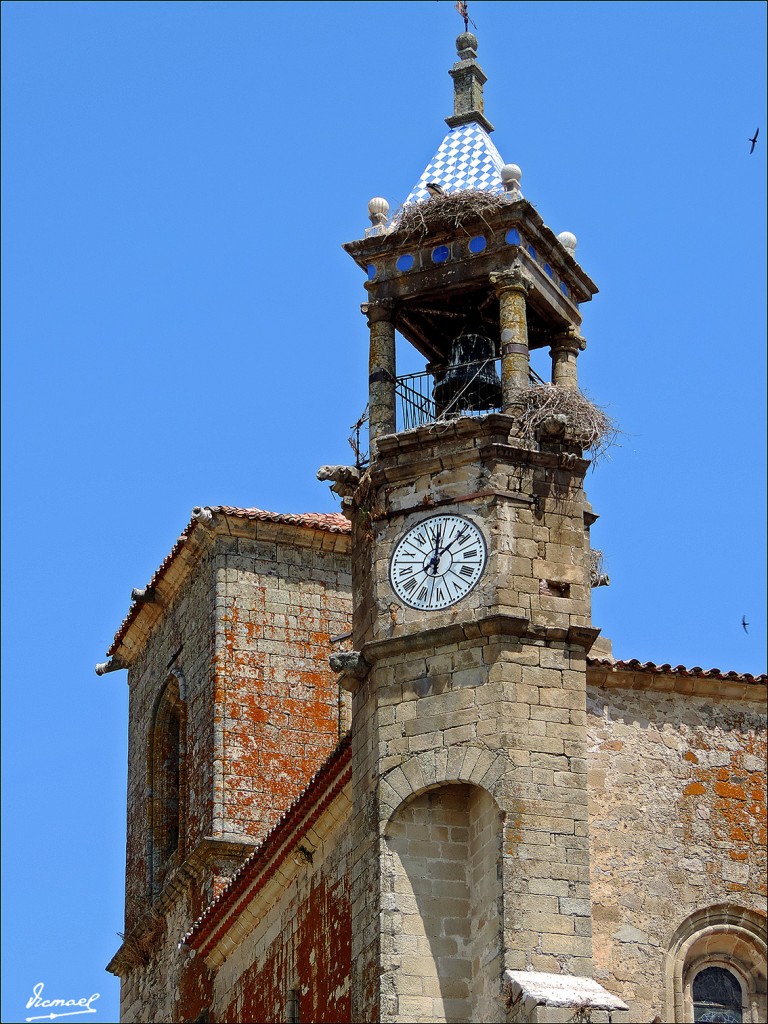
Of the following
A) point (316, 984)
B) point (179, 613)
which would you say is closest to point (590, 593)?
point (316, 984)

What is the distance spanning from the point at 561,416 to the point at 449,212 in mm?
2591

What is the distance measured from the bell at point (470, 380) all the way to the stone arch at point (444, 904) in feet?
13.8

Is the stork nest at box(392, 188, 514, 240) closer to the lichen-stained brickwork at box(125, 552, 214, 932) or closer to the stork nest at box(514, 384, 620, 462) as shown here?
the stork nest at box(514, 384, 620, 462)

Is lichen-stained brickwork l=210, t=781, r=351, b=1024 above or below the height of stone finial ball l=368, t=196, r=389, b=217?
below

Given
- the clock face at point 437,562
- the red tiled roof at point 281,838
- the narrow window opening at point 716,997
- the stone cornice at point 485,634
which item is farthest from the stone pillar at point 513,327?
the narrow window opening at point 716,997

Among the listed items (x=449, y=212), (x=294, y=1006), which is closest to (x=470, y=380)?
(x=449, y=212)

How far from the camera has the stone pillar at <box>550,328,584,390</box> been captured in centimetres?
2553

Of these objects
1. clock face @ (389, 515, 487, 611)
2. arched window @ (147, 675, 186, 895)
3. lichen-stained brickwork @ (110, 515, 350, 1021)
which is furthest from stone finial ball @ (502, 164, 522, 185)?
arched window @ (147, 675, 186, 895)

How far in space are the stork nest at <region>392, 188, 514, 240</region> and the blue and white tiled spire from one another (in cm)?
19

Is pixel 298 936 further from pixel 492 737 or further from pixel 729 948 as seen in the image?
pixel 729 948

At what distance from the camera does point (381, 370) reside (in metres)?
25.0

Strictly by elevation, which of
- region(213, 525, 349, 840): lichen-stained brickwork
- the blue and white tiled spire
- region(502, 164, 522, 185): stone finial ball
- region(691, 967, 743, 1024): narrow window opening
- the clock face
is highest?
the blue and white tiled spire

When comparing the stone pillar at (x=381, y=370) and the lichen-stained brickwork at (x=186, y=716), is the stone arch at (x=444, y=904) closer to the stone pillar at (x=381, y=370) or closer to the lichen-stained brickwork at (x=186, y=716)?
the stone pillar at (x=381, y=370)

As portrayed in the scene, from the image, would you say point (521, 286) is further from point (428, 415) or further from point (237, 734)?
point (237, 734)
